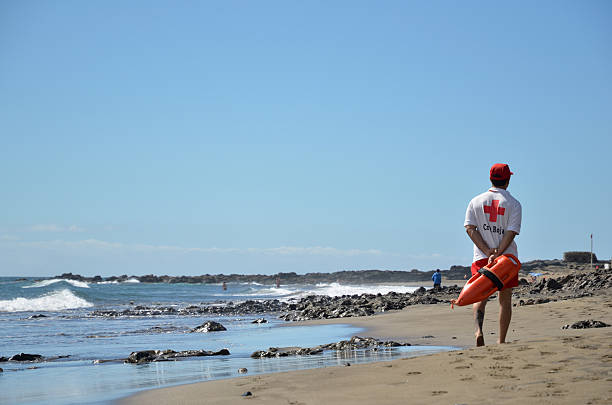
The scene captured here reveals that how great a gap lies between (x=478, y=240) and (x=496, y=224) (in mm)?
240

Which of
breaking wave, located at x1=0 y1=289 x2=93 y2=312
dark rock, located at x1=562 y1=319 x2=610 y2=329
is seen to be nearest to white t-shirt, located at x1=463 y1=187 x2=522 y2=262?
dark rock, located at x1=562 y1=319 x2=610 y2=329

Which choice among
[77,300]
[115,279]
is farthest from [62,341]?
[115,279]

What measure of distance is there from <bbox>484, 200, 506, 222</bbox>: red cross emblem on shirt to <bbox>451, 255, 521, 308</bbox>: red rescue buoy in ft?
1.35

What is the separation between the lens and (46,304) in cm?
3161

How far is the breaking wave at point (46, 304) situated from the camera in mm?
29406

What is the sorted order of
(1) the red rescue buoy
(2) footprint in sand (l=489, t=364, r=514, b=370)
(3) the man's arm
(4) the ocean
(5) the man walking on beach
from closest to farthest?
(2) footprint in sand (l=489, t=364, r=514, b=370) < (1) the red rescue buoy < (5) the man walking on beach < (3) the man's arm < (4) the ocean

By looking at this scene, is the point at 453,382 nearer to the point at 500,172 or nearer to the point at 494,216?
the point at 494,216

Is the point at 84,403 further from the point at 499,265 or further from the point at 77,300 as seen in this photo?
the point at 77,300

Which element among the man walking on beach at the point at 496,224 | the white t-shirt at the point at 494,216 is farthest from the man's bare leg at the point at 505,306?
the white t-shirt at the point at 494,216

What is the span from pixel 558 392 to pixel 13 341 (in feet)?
40.4

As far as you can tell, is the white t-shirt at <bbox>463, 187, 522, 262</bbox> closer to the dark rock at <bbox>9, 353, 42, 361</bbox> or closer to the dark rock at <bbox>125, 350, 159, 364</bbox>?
the dark rock at <bbox>125, 350, 159, 364</bbox>

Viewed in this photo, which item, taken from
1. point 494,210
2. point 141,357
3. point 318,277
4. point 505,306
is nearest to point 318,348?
point 141,357

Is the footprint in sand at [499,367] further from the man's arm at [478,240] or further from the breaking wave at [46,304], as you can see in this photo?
the breaking wave at [46,304]

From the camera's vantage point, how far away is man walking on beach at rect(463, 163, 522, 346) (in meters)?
6.24
